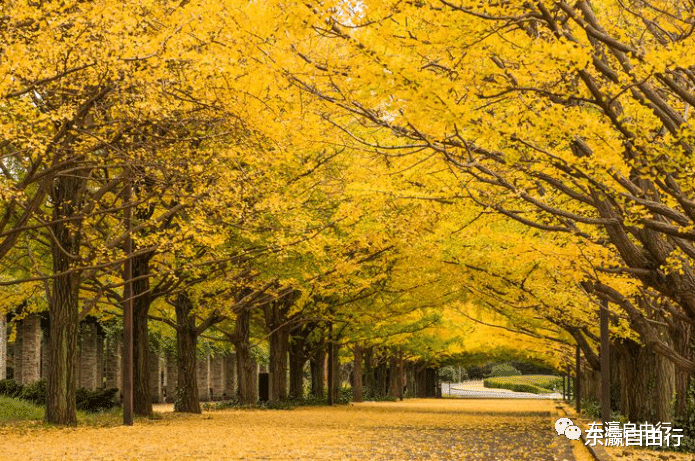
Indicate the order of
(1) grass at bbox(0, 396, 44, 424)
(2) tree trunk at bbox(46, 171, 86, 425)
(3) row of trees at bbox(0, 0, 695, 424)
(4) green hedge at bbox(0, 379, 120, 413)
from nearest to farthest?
(3) row of trees at bbox(0, 0, 695, 424) → (2) tree trunk at bbox(46, 171, 86, 425) → (1) grass at bbox(0, 396, 44, 424) → (4) green hedge at bbox(0, 379, 120, 413)

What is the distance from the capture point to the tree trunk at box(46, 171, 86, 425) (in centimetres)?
1973

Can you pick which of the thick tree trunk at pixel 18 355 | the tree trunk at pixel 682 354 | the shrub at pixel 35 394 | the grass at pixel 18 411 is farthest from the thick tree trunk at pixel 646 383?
the thick tree trunk at pixel 18 355

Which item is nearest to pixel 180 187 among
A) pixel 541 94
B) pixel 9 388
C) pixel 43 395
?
pixel 541 94

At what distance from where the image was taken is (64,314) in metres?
20.0

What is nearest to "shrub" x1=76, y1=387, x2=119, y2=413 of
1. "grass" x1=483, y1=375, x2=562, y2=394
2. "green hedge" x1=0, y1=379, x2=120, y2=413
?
"green hedge" x1=0, y1=379, x2=120, y2=413

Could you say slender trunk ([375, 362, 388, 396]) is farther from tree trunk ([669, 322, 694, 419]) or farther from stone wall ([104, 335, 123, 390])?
tree trunk ([669, 322, 694, 419])

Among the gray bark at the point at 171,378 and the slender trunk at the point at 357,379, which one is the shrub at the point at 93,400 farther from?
the slender trunk at the point at 357,379

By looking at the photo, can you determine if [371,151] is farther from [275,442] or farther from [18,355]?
[18,355]

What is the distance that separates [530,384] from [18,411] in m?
105

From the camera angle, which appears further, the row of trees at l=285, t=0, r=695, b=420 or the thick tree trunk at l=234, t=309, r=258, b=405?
the thick tree trunk at l=234, t=309, r=258, b=405

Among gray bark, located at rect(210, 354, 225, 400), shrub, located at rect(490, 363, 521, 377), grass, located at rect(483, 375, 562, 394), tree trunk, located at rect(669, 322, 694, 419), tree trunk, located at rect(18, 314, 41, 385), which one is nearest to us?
tree trunk, located at rect(669, 322, 694, 419)

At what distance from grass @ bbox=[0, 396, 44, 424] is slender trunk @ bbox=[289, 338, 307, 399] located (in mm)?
14435

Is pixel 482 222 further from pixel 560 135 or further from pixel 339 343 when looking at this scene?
pixel 339 343

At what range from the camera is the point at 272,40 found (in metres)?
11.2
